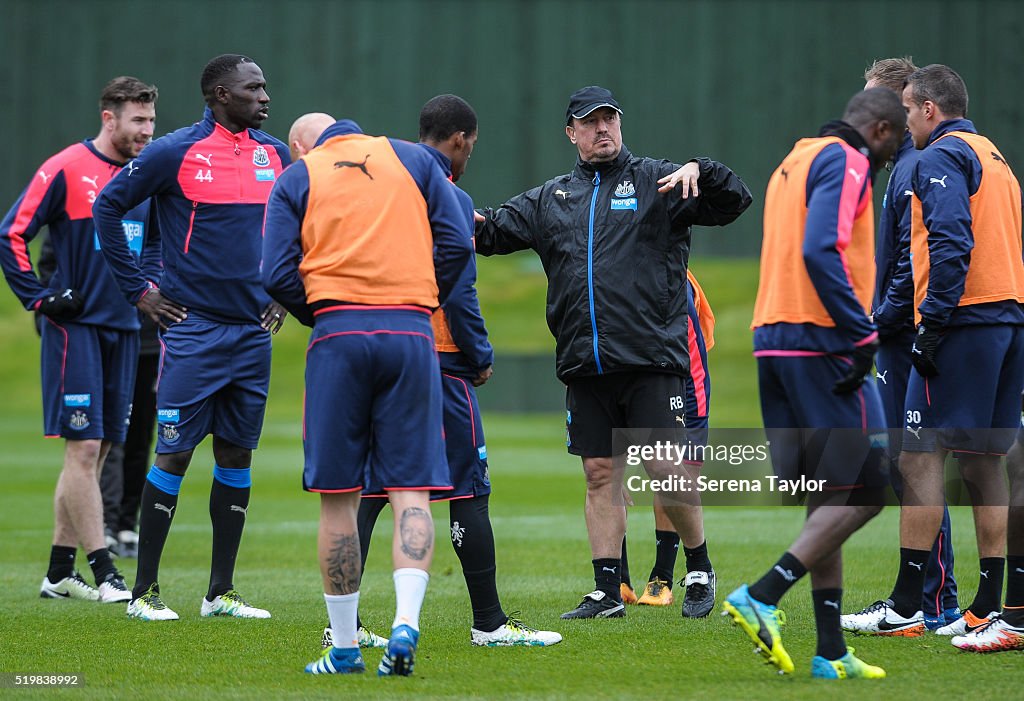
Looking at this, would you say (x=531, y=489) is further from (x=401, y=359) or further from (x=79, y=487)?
(x=401, y=359)

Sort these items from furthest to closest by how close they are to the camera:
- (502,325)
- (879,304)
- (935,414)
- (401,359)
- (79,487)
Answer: (502,325) → (79,487) → (879,304) → (935,414) → (401,359)

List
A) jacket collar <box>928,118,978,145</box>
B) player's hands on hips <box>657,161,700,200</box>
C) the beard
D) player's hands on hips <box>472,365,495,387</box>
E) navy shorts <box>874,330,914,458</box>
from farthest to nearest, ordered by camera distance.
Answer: the beard → navy shorts <box>874,330,914,458</box> → player's hands on hips <box>657,161,700,200</box> → jacket collar <box>928,118,978,145</box> → player's hands on hips <box>472,365,495,387</box>

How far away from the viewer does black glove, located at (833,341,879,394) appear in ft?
15.3

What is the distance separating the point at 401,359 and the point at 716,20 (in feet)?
84.5

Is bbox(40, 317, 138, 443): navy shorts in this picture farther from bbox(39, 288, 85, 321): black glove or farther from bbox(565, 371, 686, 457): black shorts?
bbox(565, 371, 686, 457): black shorts

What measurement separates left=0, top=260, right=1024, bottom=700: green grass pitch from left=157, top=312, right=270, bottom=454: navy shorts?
88cm

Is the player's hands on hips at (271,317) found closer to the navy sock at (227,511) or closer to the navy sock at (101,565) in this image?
the navy sock at (227,511)

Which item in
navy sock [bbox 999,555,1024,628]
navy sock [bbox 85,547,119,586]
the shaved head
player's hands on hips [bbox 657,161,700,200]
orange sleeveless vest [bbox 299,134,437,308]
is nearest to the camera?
orange sleeveless vest [bbox 299,134,437,308]

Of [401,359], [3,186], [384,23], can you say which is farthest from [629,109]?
[401,359]

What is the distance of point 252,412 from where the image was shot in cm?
649

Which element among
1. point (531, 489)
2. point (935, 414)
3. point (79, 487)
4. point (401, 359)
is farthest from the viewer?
point (531, 489)

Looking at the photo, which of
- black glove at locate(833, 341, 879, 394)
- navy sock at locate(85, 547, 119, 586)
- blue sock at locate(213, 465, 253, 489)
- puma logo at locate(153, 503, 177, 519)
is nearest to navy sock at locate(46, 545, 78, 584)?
navy sock at locate(85, 547, 119, 586)
